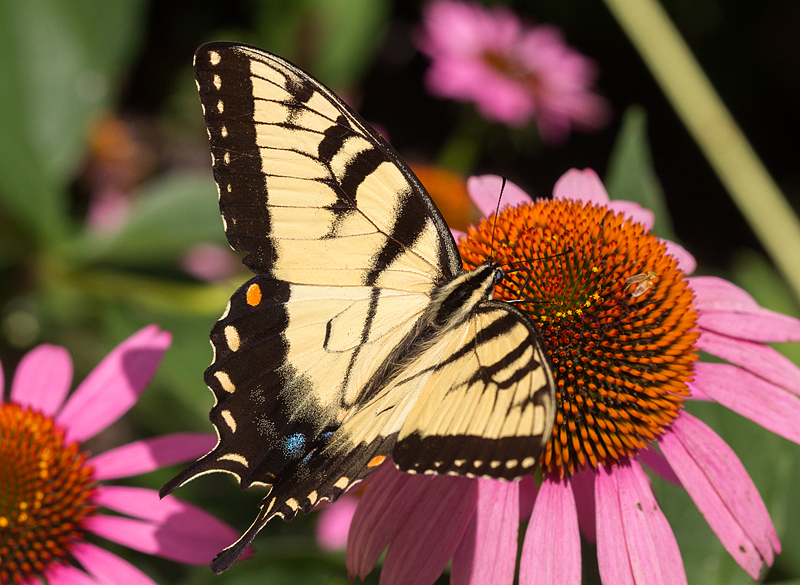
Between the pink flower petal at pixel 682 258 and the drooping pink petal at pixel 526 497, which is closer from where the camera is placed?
the drooping pink petal at pixel 526 497

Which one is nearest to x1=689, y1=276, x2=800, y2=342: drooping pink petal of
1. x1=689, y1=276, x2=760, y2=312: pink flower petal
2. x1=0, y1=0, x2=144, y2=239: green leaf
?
x1=689, y1=276, x2=760, y2=312: pink flower petal

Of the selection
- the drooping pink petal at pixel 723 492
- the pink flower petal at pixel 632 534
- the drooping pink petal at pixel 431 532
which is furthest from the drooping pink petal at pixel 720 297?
the drooping pink petal at pixel 431 532

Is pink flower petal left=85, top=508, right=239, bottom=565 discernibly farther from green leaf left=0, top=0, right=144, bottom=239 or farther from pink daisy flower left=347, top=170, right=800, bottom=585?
green leaf left=0, top=0, right=144, bottom=239

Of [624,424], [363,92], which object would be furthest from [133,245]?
[363,92]

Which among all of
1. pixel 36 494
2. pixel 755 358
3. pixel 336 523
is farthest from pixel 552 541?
pixel 336 523

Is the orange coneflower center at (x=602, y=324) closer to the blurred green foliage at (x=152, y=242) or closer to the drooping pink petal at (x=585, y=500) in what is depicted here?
the drooping pink petal at (x=585, y=500)

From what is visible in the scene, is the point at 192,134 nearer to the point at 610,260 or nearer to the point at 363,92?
the point at 363,92
